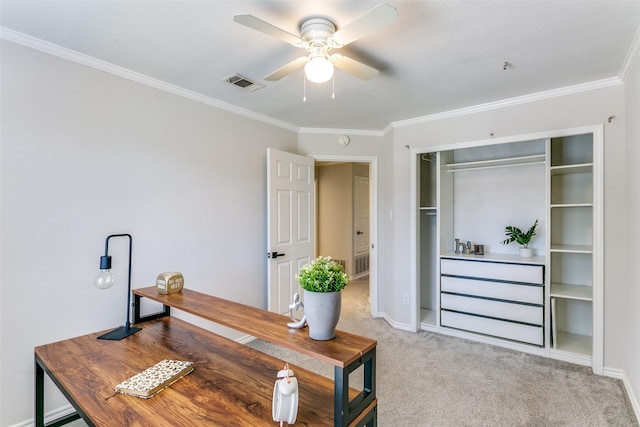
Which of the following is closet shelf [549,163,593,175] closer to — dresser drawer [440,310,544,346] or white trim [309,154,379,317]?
dresser drawer [440,310,544,346]

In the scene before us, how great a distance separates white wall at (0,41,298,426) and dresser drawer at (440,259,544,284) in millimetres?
2275

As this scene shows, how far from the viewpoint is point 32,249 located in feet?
6.33

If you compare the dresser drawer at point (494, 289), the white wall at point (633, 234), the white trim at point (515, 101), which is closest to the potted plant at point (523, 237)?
the dresser drawer at point (494, 289)

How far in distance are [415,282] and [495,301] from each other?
803 mm

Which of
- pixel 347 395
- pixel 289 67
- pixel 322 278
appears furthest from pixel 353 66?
pixel 347 395

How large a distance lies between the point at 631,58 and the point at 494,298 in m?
2.17

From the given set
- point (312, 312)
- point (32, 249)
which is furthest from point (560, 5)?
point (32, 249)

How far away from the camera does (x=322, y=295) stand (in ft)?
4.00

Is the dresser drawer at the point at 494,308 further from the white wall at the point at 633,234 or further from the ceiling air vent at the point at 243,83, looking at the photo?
the ceiling air vent at the point at 243,83

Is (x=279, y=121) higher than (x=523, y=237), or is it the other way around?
(x=279, y=121)

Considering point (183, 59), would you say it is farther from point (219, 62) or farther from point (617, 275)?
Answer: point (617, 275)

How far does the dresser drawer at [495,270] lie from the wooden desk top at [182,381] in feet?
7.71

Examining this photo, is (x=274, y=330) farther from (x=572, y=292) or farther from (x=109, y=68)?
(x=572, y=292)

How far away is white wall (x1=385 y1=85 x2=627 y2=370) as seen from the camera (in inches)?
98.5
